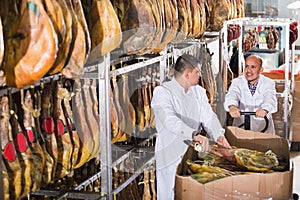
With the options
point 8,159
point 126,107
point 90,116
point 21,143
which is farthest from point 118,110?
point 8,159

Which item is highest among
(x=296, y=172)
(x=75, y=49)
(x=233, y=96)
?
(x=75, y=49)

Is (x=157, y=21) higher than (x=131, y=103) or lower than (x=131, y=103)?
higher

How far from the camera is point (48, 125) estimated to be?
2.72 m

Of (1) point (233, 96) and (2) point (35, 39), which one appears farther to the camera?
(1) point (233, 96)

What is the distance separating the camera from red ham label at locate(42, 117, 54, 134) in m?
2.71

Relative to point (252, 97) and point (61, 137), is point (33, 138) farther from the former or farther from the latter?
point (252, 97)

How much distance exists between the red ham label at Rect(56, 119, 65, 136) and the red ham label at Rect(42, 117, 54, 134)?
0.19 feet

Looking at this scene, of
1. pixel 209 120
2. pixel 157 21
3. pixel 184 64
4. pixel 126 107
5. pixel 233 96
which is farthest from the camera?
pixel 233 96

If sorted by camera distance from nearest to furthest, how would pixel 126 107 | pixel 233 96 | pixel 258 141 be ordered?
pixel 126 107
pixel 258 141
pixel 233 96

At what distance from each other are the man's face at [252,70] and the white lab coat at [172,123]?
1.25 metres

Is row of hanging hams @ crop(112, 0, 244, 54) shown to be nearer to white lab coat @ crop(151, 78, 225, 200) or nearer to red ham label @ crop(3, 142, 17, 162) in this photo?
white lab coat @ crop(151, 78, 225, 200)

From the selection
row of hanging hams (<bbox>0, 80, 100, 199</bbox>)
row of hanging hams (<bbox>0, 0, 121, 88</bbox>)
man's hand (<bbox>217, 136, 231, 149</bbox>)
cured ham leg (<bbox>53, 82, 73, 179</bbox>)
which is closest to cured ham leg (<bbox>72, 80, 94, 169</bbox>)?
row of hanging hams (<bbox>0, 80, 100, 199</bbox>)

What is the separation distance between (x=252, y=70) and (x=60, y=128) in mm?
3381

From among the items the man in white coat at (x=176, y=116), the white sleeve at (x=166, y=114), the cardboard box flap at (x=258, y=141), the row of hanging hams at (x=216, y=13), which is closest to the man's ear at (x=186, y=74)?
the man in white coat at (x=176, y=116)
